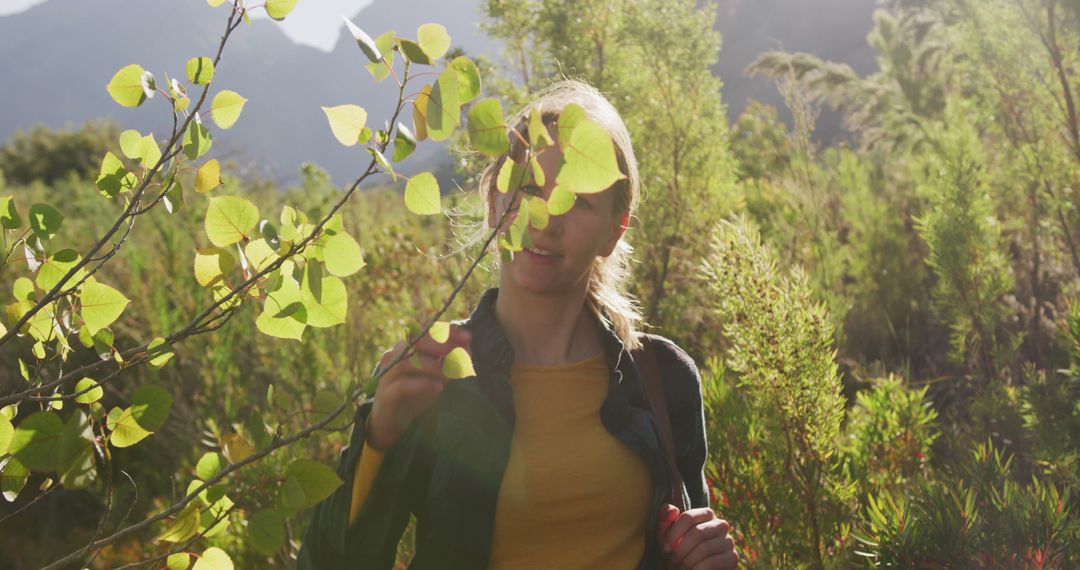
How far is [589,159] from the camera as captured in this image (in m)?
0.56

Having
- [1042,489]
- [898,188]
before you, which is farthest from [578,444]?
[898,188]

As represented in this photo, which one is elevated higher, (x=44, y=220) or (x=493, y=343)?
(x=44, y=220)

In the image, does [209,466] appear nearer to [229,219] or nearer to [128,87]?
[229,219]

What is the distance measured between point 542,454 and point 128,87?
0.83 meters

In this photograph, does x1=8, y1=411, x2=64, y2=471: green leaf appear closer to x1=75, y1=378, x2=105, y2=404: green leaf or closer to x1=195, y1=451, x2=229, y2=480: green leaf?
x1=195, y1=451, x2=229, y2=480: green leaf

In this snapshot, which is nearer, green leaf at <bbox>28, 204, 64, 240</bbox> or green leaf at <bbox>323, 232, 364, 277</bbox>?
green leaf at <bbox>323, 232, 364, 277</bbox>

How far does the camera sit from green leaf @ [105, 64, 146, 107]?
0.73 m

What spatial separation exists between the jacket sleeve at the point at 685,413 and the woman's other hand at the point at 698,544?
263mm

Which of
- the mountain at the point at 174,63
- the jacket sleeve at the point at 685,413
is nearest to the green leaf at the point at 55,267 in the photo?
the jacket sleeve at the point at 685,413

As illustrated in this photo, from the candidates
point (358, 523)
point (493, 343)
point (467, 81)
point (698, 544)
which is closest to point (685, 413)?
point (698, 544)

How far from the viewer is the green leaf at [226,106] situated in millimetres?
781

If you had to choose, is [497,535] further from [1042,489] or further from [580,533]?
[1042,489]

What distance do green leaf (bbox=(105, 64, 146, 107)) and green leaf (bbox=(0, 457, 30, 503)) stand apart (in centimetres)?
34

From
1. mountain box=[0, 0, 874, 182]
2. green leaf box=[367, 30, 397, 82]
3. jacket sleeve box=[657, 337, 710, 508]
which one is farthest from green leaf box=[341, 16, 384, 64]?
mountain box=[0, 0, 874, 182]
